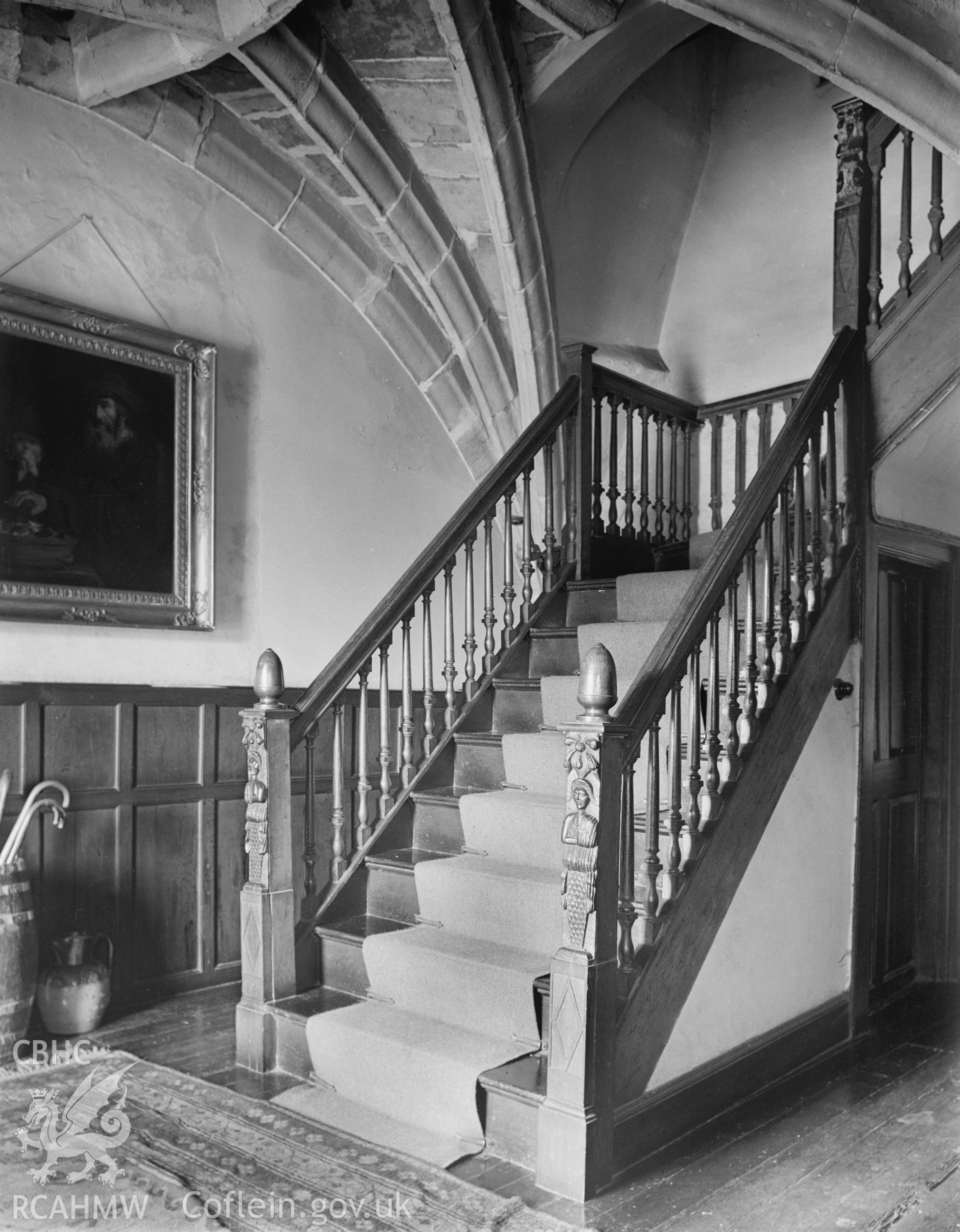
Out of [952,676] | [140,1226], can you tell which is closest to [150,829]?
[140,1226]

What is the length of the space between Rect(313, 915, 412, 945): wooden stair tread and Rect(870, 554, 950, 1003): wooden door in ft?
6.92


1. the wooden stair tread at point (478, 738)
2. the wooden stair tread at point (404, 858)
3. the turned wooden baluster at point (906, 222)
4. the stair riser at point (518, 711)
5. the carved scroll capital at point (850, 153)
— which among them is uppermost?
the carved scroll capital at point (850, 153)

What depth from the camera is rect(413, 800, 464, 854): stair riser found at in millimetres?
4242

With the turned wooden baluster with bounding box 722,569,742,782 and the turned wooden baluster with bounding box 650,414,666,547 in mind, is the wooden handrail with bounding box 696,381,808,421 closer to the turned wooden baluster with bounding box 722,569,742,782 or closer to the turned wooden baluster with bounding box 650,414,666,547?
the turned wooden baluster with bounding box 650,414,666,547

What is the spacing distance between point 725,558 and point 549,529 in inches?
63.8

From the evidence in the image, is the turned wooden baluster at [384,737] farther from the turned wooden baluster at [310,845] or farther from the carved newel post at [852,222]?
the carved newel post at [852,222]

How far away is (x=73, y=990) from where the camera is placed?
412 centimetres

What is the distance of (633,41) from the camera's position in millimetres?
5043

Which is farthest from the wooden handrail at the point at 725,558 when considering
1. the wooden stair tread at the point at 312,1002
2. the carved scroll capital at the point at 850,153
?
the wooden stair tread at the point at 312,1002

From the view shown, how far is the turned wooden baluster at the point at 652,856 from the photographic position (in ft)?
10.4


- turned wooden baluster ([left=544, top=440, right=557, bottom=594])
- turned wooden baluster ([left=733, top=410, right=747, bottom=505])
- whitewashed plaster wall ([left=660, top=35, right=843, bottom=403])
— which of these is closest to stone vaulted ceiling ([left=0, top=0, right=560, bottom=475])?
turned wooden baluster ([left=544, top=440, right=557, bottom=594])

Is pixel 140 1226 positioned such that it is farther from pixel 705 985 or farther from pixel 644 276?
pixel 644 276

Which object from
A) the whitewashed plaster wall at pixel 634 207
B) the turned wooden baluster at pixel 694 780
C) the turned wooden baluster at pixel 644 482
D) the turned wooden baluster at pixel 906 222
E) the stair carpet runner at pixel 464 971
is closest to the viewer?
the stair carpet runner at pixel 464 971

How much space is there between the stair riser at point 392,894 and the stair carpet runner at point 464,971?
0.18 ft
